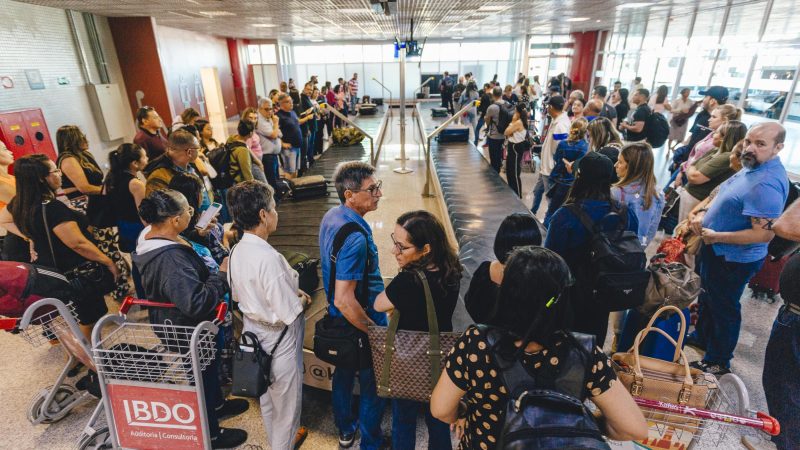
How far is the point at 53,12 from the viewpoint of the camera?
21.8 ft

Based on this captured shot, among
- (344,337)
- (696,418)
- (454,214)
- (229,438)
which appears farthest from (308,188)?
(696,418)

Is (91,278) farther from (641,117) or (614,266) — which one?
(641,117)

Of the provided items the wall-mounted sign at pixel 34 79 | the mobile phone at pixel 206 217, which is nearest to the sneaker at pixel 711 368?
the mobile phone at pixel 206 217

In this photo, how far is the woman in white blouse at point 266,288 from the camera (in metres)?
1.79

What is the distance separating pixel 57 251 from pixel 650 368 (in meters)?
3.43

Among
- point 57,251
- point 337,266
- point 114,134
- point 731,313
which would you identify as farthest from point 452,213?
point 114,134

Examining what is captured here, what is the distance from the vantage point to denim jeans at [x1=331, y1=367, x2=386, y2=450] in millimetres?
2029

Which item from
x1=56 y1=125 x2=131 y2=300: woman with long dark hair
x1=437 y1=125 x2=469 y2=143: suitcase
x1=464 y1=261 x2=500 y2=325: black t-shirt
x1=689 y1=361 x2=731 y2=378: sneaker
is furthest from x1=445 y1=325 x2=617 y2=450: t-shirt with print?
x1=437 y1=125 x2=469 y2=143: suitcase

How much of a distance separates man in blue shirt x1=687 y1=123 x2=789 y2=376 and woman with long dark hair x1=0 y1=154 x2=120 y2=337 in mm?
4118

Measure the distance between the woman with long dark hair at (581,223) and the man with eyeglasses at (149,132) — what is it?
4005 millimetres

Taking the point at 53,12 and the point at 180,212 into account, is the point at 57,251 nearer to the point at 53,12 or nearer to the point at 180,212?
the point at 180,212

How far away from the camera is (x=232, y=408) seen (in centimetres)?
258

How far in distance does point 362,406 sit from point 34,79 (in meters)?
7.61

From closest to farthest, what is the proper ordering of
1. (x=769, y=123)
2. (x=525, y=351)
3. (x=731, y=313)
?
(x=525, y=351)
(x=769, y=123)
(x=731, y=313)
